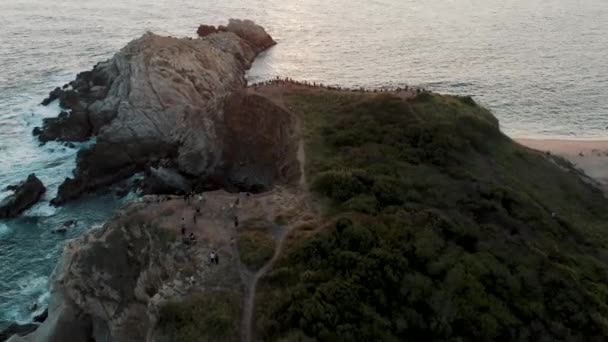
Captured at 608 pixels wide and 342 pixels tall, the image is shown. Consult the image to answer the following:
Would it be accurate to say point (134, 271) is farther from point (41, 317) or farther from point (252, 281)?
point (41, 317)

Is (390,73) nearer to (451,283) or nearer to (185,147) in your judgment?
(185,147)

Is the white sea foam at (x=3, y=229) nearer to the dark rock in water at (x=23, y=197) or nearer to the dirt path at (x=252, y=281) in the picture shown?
the dark rock in water at (x=23, y=197)

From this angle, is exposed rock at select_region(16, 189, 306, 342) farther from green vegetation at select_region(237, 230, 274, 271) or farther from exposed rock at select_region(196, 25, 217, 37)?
exposed rock at select_region(196, 25, 217, 37)

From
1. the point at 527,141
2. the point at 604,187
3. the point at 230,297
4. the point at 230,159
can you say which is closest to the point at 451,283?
the point at 230,297

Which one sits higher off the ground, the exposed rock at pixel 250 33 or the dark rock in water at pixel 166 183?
Answer: the exposed rock at pixel 250 33

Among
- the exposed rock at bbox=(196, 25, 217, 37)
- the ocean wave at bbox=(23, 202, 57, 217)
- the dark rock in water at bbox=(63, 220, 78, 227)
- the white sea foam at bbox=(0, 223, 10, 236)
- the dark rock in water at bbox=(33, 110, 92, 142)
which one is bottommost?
the white sea foam at bbox=(0, 223, 10, 236)

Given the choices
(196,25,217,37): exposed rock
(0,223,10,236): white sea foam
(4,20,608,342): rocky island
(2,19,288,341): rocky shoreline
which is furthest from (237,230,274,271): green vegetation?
(196,25,217,37): exposed rock

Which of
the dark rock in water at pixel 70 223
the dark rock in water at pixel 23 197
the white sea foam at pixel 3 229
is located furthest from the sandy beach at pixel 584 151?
the white sea foam at pixel 3 229
